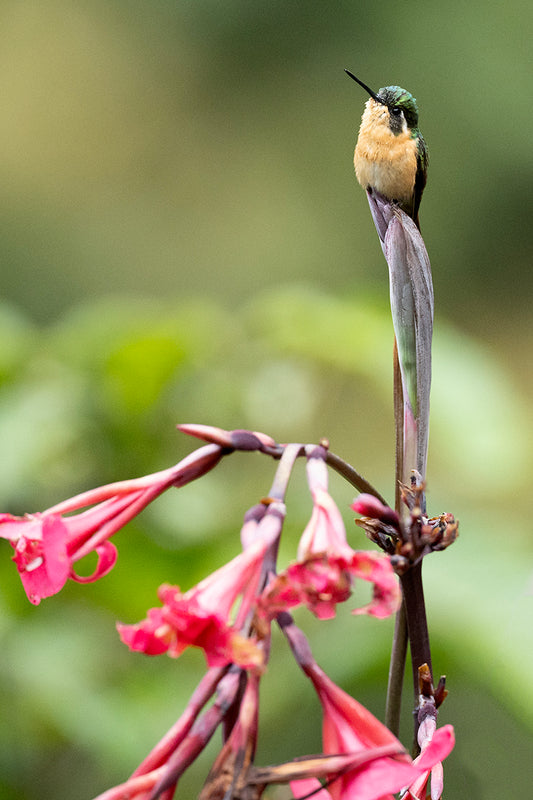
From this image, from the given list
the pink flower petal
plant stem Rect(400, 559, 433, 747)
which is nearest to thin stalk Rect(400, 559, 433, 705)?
plant stem Rect(400, 559, 433, 747)

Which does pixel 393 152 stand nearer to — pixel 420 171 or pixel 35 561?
pixel 420 171

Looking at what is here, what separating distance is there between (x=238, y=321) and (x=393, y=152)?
1.62ft

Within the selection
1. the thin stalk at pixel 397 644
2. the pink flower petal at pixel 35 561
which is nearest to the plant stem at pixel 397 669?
the thin stalk at pixel 397 644

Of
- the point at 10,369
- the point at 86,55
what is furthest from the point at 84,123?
the point at 10,369

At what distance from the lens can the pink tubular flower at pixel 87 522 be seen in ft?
0.84

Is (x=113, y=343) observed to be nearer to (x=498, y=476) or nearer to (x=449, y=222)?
(x=498, y=476)

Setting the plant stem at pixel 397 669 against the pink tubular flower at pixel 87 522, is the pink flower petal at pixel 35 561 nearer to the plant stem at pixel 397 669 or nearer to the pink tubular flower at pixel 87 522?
the pink tubular flower at pixel 87 522

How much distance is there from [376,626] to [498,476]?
0.15m

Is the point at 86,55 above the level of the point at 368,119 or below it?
above

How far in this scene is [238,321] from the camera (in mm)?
765

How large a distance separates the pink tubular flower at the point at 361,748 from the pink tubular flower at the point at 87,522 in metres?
0.07

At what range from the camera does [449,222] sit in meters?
2.29

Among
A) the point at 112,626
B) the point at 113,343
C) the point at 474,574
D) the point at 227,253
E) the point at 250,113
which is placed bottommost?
the point at 112,626

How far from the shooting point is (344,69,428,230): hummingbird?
10.8 inches
